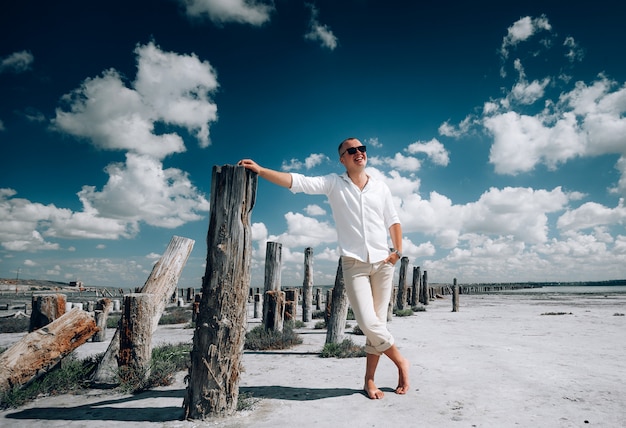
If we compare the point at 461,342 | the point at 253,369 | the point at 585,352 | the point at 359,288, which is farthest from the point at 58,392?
the point at 585,352

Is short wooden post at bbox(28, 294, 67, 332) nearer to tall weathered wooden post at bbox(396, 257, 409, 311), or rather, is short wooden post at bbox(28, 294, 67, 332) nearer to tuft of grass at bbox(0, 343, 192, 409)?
tuft of grass at bbox(0, 343, 192, 409)

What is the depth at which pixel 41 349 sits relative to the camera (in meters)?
4.06

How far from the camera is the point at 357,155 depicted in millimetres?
3668

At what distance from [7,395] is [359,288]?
12.6 feet

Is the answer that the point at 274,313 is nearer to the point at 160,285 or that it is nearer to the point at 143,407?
the point at 160,285

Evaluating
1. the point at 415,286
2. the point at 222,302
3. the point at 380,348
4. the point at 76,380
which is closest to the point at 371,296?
the point at 380,348

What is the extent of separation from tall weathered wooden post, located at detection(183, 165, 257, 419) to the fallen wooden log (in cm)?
207

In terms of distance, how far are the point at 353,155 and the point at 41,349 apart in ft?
13.6

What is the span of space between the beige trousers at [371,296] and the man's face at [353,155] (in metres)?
0.97

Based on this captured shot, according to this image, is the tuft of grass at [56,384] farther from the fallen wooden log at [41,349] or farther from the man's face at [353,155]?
the man's face at [353,155]

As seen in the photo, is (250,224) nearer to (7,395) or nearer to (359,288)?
(359,288)

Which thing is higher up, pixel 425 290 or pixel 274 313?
pixel 274 313

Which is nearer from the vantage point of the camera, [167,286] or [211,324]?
[211,324]

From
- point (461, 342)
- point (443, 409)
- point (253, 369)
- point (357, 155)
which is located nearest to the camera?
point (443, 409)
